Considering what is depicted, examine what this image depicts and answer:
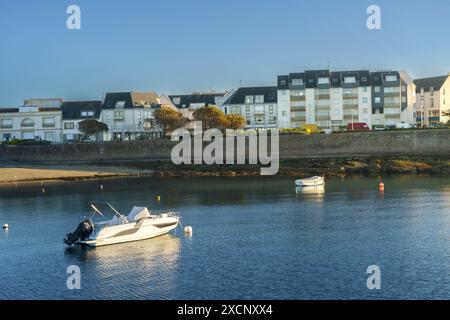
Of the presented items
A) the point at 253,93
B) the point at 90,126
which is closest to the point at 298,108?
the point at 253,93

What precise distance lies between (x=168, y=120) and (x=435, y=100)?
64649 mm

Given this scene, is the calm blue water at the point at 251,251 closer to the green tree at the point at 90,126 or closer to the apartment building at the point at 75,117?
the green tree at the point at 90,126

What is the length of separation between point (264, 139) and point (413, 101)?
44.2 m

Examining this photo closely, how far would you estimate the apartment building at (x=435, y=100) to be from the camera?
13862 centimetres

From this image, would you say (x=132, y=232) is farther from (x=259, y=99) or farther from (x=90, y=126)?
(x=259, y=99)

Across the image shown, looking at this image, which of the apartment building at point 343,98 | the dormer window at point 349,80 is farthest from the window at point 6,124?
the dormer window at point 349,80

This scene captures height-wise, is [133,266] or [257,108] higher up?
[257,108]

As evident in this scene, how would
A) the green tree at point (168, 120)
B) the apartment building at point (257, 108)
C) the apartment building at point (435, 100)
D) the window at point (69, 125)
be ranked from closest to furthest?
the green tree at point (168, 120)
the window at point (69, 125)
the apartment building at point (257, 108)
the apartment building at point (435, 100)

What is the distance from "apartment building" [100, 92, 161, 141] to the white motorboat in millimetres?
84953

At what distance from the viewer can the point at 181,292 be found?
96.8 feet

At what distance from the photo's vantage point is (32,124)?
129 m

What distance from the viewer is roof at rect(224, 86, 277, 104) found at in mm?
132375

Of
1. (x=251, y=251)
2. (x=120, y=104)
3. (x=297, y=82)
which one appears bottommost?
(x=251, y=251)
